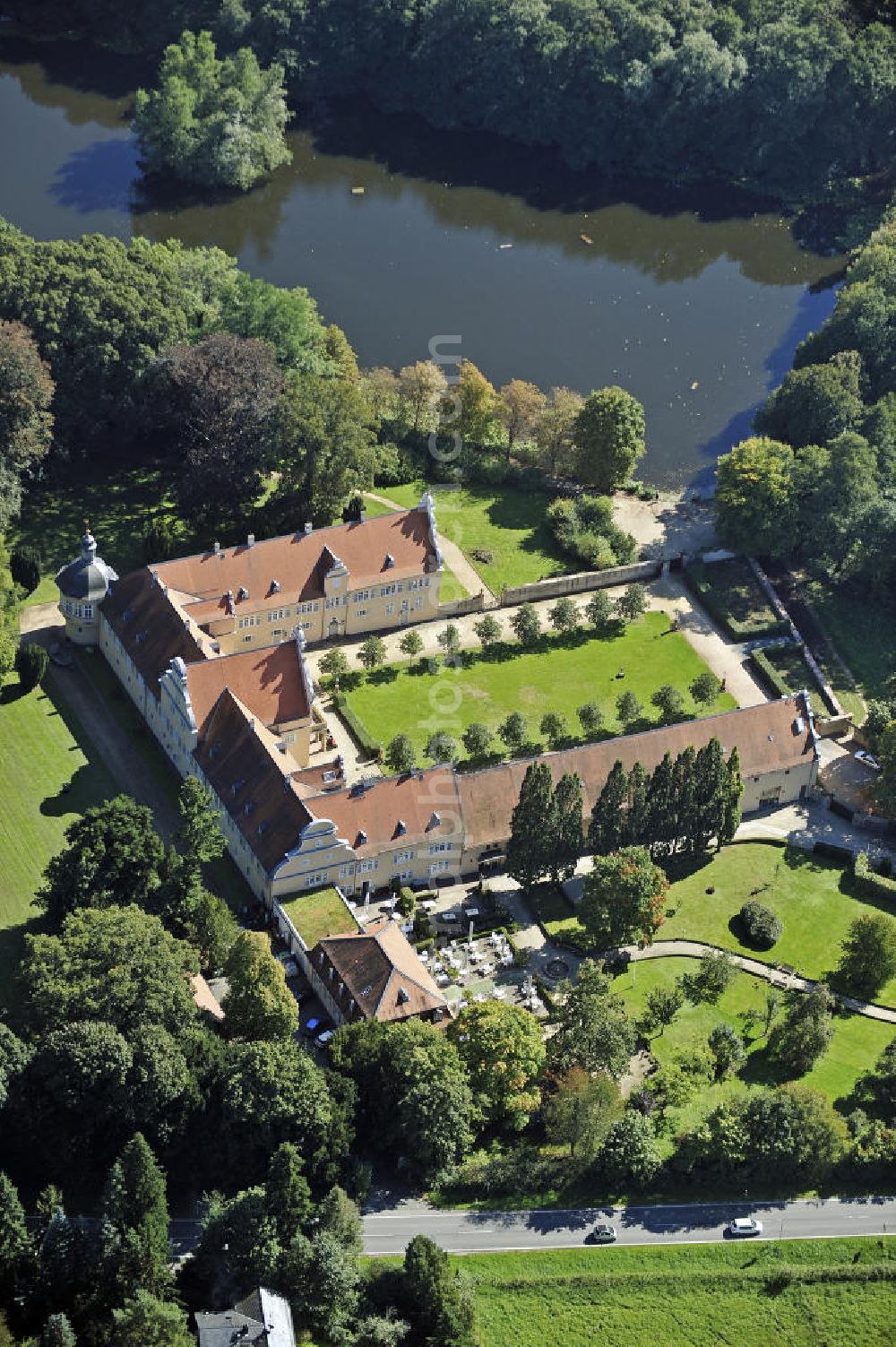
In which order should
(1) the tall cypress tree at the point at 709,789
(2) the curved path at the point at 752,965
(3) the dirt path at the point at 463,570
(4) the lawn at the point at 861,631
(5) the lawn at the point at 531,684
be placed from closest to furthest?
(2) the curved path at the point at 752,965 → (1) the tall cypress tree at the point at 709,789 → (5) the lawn at the point at 531,684 → (4) the lawn at the point at 861,631 → (3) the dirt path at the point at 463,570

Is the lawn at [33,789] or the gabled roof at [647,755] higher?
the gabled roof at [647,755]

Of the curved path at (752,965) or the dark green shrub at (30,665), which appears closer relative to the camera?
the curved path at (752,965)

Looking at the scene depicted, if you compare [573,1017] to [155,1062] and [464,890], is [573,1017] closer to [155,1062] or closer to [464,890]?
[464,890]

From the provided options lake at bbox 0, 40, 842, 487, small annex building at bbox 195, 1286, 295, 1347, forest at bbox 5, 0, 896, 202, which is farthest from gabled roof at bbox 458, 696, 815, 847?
forest at bbox 5, 0, 896, 202

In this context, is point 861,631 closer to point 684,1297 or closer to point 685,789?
point 685,789

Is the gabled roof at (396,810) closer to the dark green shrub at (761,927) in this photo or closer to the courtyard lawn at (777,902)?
the courtyard lawn at (777,902)

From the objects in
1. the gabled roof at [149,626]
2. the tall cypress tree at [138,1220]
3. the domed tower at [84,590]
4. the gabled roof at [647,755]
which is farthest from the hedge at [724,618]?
the tall cypress tree at [138,1220]

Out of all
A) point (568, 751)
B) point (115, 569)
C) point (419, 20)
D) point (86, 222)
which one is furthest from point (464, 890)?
point (419, 20)
